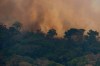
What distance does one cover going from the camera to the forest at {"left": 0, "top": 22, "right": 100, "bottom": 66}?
354 ft

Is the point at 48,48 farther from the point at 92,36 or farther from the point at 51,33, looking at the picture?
the point at 92,36

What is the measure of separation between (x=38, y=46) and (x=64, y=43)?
10.5 m

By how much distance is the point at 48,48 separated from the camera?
122m

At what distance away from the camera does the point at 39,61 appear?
362 ft

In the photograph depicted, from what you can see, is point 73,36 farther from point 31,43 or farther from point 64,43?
point 31,43

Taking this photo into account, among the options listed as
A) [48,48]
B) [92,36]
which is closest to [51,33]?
[48,48]

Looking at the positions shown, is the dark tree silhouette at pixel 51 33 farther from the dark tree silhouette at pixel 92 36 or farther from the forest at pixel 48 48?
the dark tree silhouette at pixel 92 36

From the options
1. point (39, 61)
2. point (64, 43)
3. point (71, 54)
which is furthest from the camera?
point (64, 43)

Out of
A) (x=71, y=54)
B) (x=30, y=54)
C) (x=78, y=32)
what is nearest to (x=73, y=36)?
(x=78, y=32)

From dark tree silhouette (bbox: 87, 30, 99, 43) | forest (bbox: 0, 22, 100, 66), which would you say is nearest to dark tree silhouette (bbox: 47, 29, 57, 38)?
forest (bbox: 0, 22, 100, 66)

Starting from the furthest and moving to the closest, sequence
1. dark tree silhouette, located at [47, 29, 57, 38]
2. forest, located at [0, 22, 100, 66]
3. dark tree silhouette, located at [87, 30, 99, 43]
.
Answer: dark tree silhouette, located at [47, 29, 57, 38] → dark tree silhouette, located at [87, 30, 99, 43] → forest, located at [0, 22, 100, 66]

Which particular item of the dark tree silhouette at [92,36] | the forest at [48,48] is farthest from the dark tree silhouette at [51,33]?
the dark tree silhouette at [92,36]

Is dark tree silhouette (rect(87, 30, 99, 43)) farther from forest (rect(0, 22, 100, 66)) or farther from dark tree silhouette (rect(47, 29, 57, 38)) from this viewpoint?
dark tree silhouette (rect(47, 29, 57, 38))

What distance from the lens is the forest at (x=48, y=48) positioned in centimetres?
10794
